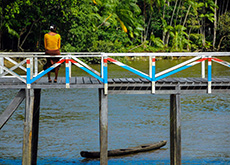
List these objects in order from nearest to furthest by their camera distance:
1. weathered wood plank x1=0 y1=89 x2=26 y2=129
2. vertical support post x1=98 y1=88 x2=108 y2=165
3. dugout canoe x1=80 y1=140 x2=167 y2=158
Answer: vertical support post x1=98 y1=88 x2=108 y2=165 < weathered wood plank x1=0 y1=89 x2=26 y2=129 < dugout canoe x1=80 y1=140 x2=167 y2=158

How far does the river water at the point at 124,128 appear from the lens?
1634 cm

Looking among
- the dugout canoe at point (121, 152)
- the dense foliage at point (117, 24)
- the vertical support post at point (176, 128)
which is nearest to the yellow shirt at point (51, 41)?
the vertical support post at point (176, 128)

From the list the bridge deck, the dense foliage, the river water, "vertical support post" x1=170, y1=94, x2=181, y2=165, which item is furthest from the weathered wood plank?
the dense foliage

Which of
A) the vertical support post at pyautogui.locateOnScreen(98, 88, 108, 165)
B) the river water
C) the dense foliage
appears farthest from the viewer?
the dense foliage

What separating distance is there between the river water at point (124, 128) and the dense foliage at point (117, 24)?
1062 cm

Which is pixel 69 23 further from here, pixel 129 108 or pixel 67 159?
pixel 67 159

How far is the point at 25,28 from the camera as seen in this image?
1599 inches

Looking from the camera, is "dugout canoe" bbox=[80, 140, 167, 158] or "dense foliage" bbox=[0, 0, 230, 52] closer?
"dugout canoe" bbox=[80, 140, 167, 158]

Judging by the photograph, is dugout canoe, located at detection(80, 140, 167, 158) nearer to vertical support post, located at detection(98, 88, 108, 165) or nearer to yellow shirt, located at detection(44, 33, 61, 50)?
vertical support post, located at detection(98, 88, 108, 165)

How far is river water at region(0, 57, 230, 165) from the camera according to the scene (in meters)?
16.3

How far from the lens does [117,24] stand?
2063 inches

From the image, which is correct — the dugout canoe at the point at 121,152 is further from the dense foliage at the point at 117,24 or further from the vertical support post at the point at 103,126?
the dense foliage at the point at 117,24

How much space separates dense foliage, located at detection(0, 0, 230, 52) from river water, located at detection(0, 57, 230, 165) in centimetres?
1062

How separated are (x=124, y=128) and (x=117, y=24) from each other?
32.5 meters
